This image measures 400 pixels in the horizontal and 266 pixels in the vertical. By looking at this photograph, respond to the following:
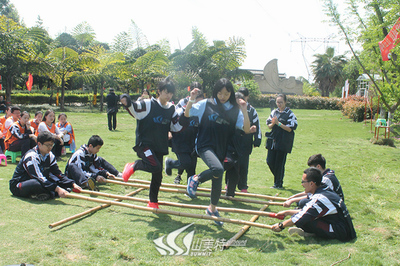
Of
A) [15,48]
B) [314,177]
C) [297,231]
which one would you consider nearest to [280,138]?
[314,177]

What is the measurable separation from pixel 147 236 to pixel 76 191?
2164mm

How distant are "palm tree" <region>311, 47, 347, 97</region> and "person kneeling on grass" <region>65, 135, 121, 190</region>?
59.3 meters

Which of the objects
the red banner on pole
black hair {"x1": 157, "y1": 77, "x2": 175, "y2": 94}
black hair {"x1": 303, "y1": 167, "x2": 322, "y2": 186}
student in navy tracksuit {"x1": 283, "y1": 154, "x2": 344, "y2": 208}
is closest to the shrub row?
the red banner on pole

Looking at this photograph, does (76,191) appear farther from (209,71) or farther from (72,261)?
(209,71)

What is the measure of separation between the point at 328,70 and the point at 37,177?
61232 mm

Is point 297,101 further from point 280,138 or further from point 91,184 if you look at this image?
point 91,184

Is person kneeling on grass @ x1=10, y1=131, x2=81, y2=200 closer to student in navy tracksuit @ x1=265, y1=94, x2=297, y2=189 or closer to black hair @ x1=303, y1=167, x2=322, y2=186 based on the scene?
black hair @ x1=303, y1=167, x2=322, y2=186

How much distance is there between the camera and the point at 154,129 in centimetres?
506

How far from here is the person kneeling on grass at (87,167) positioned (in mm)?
6312

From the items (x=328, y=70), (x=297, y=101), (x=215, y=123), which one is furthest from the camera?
(x=328, y=70)

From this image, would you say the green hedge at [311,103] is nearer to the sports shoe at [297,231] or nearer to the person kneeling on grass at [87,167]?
the person kneeling on grass at [87,167]

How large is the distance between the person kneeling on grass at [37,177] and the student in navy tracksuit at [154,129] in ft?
4.56

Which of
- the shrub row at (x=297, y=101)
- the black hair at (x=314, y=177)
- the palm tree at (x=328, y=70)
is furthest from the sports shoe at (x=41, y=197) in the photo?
the palm tree at (x=328, y=70)

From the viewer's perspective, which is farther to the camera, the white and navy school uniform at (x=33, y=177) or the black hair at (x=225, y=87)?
the white and navy school uniform at (x=33, y=177)
